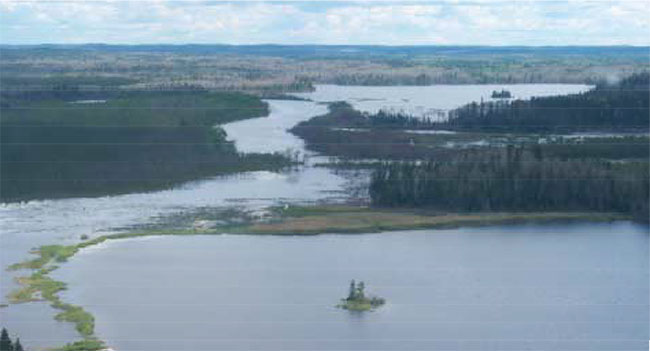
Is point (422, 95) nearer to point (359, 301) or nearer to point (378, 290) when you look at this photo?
point (378, 290)

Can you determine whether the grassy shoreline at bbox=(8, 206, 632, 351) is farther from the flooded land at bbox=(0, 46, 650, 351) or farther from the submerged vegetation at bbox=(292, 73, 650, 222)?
the submerged vegetation at bbox=(292, 73, 650, 222)

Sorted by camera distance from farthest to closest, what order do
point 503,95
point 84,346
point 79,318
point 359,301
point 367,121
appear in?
point 503,95, point 367,121, point 359,301, point 79,318, point 84,346

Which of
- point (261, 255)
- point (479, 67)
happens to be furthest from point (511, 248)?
point (479, 67)

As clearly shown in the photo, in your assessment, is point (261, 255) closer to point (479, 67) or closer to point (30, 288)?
point (30, 288)

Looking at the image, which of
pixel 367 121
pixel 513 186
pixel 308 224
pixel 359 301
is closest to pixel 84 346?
pixel 359 301

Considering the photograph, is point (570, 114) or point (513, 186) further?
Answer: point (570, 114)
